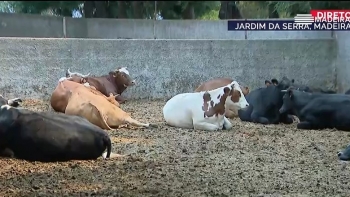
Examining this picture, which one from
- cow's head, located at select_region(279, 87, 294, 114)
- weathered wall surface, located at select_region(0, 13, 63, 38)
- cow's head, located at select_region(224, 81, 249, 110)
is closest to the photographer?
weathered wall surface, located at select_region(0, 13, 63, 38)

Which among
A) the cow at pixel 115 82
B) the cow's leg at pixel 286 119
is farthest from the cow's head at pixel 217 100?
the cow at pixel 115 82

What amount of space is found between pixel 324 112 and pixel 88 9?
24.0ft

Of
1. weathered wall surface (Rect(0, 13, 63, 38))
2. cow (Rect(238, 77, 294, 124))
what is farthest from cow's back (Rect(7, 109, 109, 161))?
cow (Rect(238, 77, 294, 124))

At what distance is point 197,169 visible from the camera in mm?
4898

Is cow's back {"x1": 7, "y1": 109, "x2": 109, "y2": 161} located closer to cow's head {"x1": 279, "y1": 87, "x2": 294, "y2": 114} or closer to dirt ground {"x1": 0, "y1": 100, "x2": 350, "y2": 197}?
dirt ground {"x1": 0, "y1": 100, "x2": 350, "y2": 197}

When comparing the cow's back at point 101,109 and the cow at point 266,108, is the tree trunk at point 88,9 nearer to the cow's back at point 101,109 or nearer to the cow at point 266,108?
the cow's back at point 101,109

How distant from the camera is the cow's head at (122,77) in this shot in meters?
11.9

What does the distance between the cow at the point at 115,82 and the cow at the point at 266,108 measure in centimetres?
329

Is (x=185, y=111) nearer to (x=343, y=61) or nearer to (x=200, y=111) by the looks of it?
(x=200, y=111)

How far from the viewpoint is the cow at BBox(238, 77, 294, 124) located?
9.02 meters

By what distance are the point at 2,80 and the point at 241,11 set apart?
1070cm

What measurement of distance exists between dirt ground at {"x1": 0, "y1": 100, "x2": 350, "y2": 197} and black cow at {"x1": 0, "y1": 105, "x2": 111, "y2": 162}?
4.4 inches

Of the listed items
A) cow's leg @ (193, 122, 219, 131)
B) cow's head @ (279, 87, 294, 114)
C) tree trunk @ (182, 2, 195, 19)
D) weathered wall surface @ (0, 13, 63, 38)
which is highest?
tree trunk @ (182, 2, 195, 19)

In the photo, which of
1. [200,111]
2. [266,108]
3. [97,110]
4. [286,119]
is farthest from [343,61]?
[97,110]
